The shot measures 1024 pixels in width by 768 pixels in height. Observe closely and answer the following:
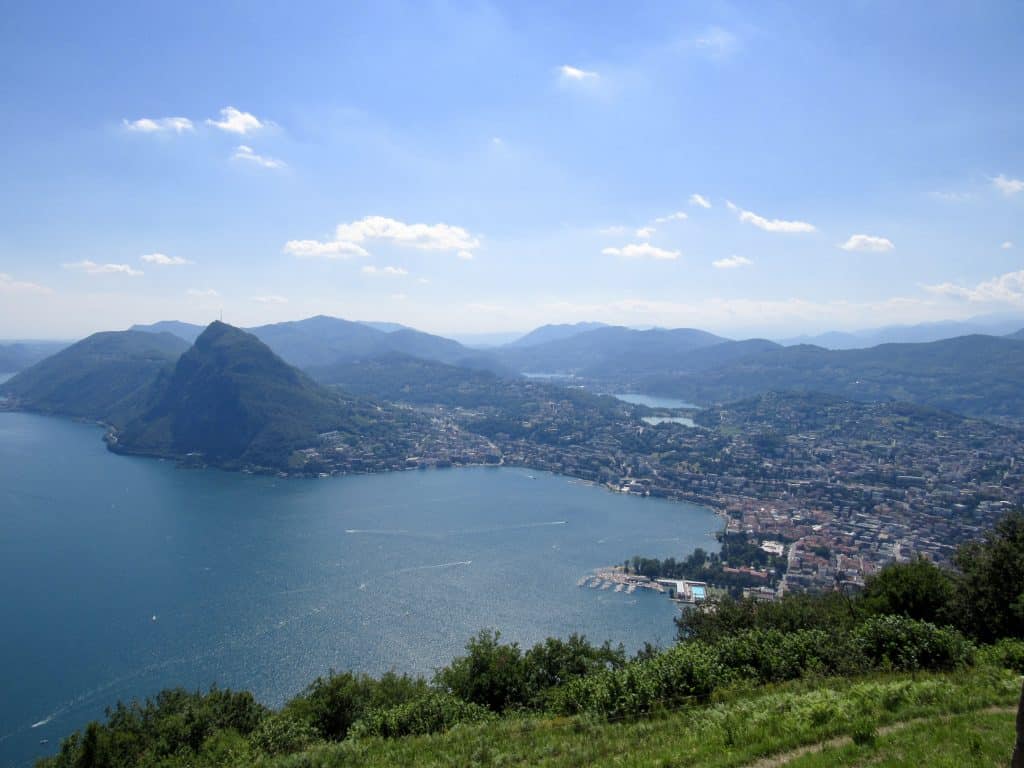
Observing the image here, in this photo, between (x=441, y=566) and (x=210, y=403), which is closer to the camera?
(x=441, y=566)

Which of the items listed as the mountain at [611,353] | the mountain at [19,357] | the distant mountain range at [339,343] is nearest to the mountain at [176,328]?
the distant mountain range at [339,343]

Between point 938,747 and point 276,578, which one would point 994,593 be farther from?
point 276,578

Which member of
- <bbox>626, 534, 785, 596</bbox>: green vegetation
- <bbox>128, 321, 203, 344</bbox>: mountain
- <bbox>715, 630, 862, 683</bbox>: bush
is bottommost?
<bbox>626, 534, 785, 596</bbox>: green vegetation

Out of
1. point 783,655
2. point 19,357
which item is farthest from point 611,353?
point 783,655

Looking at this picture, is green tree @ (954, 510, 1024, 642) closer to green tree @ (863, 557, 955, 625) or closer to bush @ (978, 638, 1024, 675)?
green tree @ (863, 557, 955, 625)

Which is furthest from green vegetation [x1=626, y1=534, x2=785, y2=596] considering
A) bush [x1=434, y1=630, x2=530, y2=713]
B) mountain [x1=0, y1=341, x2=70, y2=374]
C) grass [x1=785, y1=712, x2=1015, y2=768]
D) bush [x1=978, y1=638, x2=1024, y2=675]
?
mountain [x1=0, y1=341, x2=70, y2=374]

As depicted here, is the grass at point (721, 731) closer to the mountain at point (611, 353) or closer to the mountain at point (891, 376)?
the mountain at point (891, 376)
